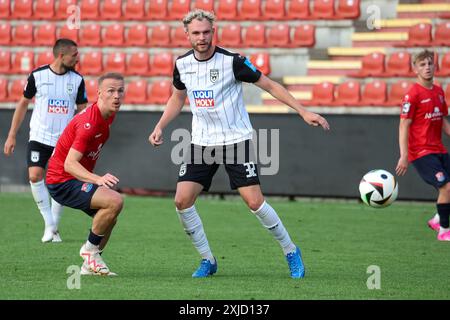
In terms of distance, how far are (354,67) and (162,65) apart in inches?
154

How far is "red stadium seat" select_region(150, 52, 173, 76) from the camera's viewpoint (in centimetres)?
2062

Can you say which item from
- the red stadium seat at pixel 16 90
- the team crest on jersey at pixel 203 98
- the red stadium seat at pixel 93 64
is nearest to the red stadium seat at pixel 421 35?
the red stadium seat at pixel 93 64

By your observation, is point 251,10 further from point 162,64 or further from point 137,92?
point 137,92

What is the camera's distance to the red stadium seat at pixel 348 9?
20328mm

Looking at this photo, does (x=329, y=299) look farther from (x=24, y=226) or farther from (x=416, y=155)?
(x=24, y=226)

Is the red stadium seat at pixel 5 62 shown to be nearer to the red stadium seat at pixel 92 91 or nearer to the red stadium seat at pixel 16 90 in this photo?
the red stadium seat at pixel 16 90

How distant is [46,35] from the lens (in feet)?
73.4

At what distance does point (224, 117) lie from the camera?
8.82 m

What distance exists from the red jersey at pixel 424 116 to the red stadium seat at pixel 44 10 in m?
12.6

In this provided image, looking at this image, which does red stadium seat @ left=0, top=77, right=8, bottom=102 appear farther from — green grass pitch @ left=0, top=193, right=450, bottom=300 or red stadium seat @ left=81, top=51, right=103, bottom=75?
green grass pitch @ left=0, top=193, right=450, bottom=300

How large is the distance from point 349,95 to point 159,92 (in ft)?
12.5

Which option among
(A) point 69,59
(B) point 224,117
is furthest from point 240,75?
(A) point 69,59

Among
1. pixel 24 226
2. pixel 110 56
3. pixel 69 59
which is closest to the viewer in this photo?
pixel 69 59

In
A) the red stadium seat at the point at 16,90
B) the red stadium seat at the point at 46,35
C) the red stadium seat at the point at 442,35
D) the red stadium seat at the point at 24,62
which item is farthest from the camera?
the red stadium seat at the point at 46,35
